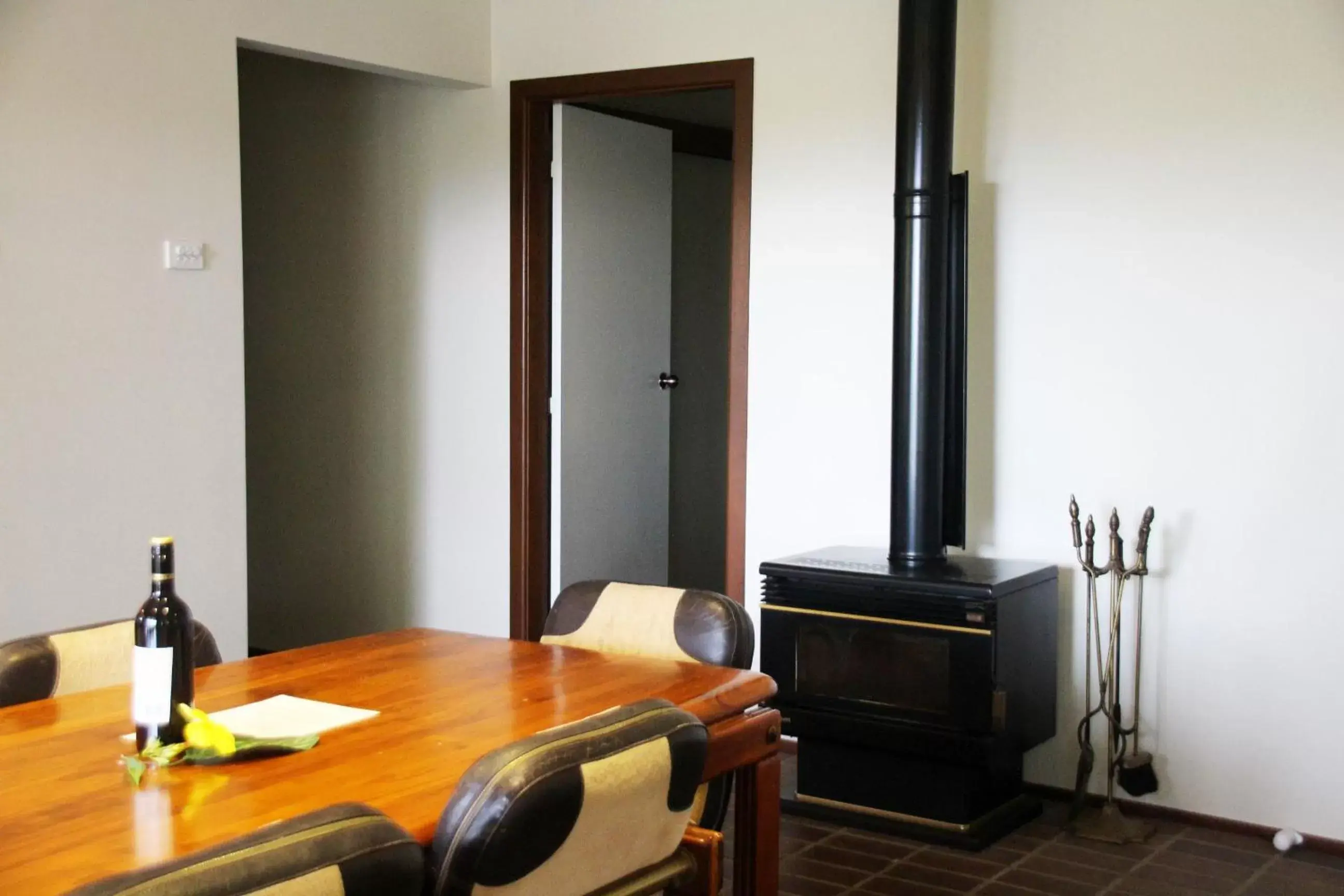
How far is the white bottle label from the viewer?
1.76m

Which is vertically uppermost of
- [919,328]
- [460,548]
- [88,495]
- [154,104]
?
[154,104]

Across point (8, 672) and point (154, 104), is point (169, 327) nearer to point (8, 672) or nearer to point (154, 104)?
point (154, 104)

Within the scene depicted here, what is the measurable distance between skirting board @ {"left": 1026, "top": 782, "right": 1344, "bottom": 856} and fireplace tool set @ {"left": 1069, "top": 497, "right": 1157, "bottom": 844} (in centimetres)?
5

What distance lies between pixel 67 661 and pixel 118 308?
2010 mm

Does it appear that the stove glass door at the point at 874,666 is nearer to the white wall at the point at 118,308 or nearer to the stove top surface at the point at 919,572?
the stove top surface at the point at 919,572

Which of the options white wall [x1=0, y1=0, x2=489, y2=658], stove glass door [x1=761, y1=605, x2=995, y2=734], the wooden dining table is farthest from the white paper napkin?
white wall [x1=0, y1=0, x2=489, y2=658]

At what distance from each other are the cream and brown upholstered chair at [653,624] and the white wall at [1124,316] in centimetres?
184

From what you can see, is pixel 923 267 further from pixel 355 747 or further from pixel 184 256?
pixel 355 747

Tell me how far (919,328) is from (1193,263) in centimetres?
77

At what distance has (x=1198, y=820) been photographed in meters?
3.87

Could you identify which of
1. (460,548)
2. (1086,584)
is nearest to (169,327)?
(460,548)

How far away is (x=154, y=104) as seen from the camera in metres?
4.11

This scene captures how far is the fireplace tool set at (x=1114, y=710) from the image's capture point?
12.5 feet

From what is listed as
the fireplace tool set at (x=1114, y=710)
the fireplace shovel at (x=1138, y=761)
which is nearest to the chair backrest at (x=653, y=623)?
the fireplace tool set at (x=1114, y=710)
